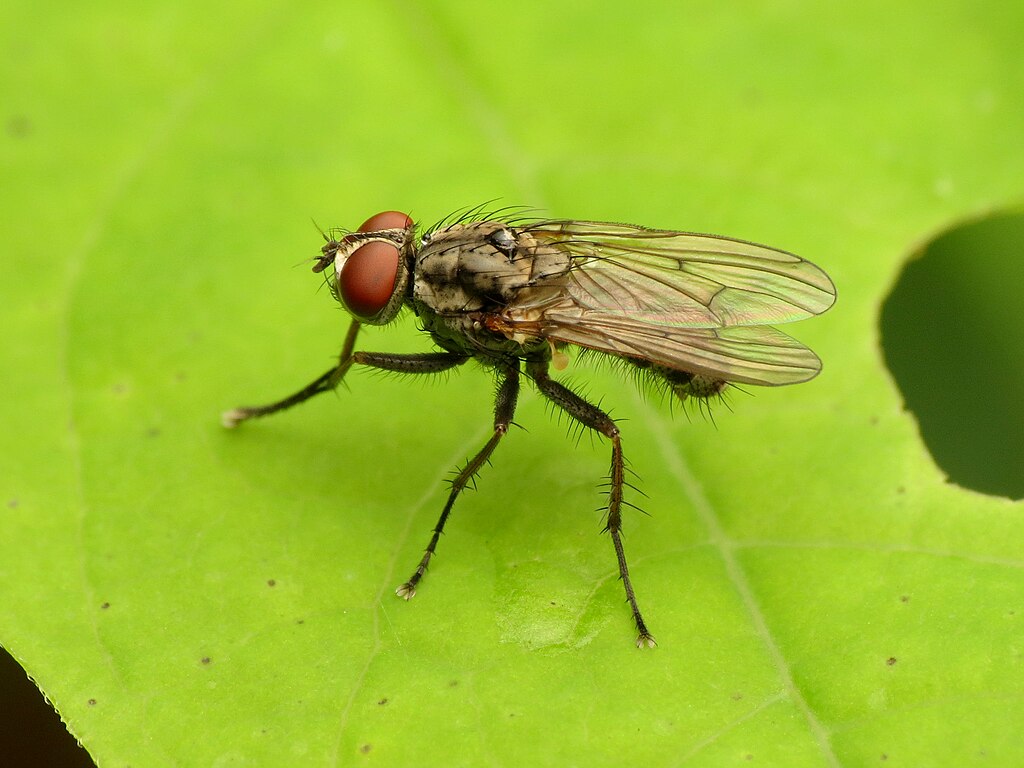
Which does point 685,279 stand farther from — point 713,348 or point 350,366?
point 350,366

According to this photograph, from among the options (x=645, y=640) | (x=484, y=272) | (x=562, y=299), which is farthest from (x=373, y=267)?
(x=645, y=640)

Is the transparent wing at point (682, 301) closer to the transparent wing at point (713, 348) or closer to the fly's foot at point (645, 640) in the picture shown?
the transparent wing at point (713, 348)

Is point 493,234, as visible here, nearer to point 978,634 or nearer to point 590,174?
point 590,174

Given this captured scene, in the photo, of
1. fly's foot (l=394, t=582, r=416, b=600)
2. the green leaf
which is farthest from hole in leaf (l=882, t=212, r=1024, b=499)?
fly's foot (l=394, t=582, r=416, b=600)

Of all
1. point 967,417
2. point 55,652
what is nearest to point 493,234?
point 55,652

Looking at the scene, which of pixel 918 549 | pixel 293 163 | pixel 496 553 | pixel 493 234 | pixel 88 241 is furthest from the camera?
pixel 293 163
